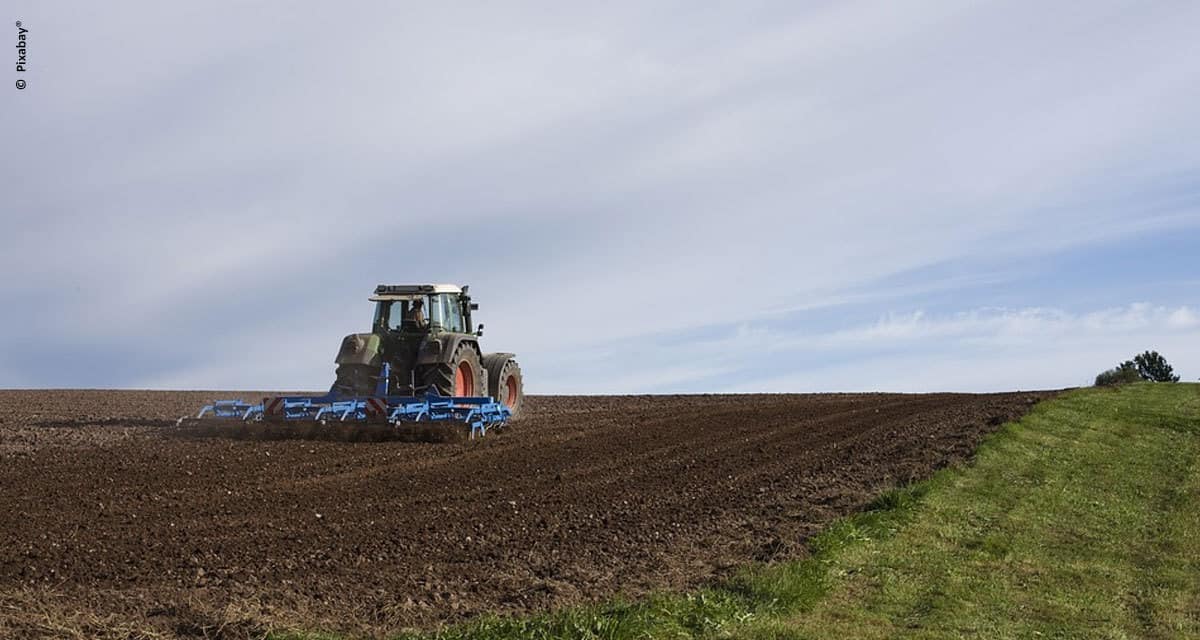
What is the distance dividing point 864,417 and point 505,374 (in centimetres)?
708

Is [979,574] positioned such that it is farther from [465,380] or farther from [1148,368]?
[1148,368]

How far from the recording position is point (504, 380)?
21.1m

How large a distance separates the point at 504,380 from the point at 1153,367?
28.9m

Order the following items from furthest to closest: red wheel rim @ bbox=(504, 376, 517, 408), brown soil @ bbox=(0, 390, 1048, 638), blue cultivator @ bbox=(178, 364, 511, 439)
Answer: red wheel rim @ bbox=(504, 376, 517, 408)
blue cultivator @ bbox=(178, 364, 511, 439)
brown soil @ bbox=(0, 390, 1048, 638)

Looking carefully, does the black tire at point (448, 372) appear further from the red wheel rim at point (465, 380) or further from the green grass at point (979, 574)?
the green grass at point (979, 574)

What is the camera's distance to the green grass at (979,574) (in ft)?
23.2

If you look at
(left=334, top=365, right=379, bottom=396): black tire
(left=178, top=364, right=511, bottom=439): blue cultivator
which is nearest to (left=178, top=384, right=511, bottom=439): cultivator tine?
(left=178, top=364, right=511, bottom=439): blue cultivator

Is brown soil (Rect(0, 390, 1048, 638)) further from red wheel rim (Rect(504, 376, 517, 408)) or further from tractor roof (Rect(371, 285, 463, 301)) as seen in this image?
tractor roof (Rect(371, 285, 463, 301))

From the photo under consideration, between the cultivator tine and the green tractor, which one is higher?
the green tractor

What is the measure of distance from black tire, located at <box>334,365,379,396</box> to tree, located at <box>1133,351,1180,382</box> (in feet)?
101

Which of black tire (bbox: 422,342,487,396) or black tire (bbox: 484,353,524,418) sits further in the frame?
black tire (bbox: 484,353,524,418)

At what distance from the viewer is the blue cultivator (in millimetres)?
17062

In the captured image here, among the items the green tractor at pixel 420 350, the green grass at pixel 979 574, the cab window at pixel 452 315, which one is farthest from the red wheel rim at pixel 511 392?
the green grass at pixel 979 574

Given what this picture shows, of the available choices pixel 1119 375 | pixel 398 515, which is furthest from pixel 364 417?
pixel 1119 375
